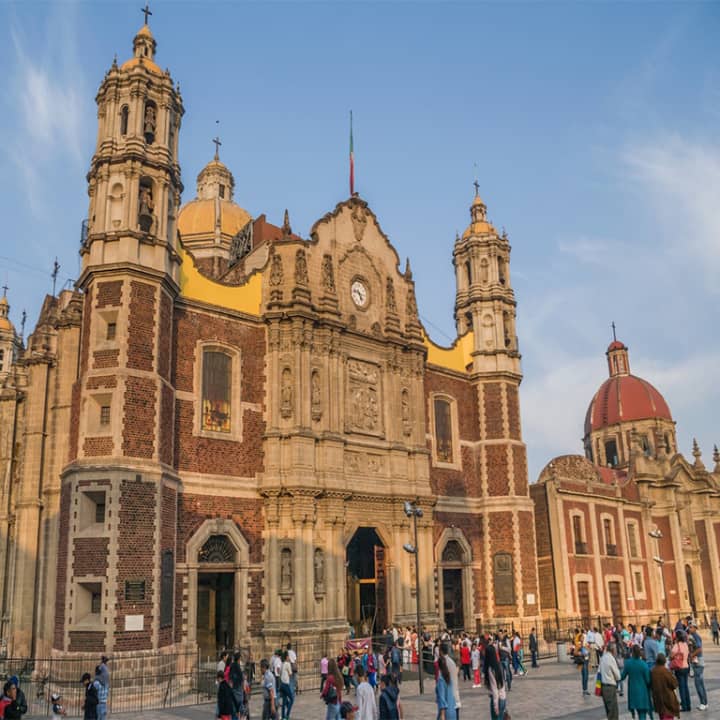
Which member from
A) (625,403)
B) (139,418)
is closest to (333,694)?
(139,418)

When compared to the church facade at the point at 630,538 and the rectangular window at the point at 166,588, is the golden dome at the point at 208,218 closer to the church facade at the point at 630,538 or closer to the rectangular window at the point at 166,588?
the church facade at the point at 630,538

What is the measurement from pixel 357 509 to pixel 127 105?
1680 centimetres

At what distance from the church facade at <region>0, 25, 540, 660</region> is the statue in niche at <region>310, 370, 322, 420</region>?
0.07 metres

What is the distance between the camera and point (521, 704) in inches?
768

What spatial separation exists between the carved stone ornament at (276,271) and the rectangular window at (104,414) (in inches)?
352

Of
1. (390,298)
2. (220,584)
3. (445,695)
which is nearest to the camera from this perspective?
(445,695)

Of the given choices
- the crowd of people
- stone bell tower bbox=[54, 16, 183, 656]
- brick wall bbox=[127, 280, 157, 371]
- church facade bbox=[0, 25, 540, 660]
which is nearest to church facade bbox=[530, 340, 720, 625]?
church facade bbox=[0, 25, 540, 660]

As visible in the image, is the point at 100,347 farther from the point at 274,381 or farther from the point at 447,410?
the point at 447,410

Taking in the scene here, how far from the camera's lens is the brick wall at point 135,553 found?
2214 centimetres

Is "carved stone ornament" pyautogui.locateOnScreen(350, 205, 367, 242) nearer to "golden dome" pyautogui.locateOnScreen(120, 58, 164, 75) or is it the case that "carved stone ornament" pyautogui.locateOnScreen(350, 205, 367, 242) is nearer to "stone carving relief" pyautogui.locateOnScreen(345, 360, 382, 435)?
"stone carving relief" pyautogui.locateOnScreen(345, 360, 382, 435)

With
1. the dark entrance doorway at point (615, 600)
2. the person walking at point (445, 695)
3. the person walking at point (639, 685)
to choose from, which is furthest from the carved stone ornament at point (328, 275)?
the dark entrance doorway at point (615, 600)

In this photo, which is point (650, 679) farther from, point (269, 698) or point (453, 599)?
point (453, 599)

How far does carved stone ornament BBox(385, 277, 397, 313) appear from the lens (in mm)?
34188

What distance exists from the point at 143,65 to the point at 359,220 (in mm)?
10824
